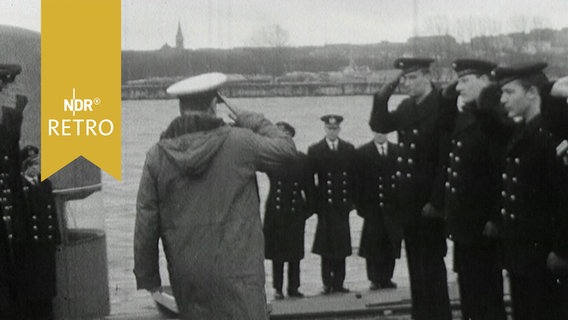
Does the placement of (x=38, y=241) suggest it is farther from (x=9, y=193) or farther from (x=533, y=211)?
(x=533, y=211)

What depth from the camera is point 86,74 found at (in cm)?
589

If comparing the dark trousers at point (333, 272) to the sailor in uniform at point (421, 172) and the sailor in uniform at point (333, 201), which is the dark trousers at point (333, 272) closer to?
the sailor in uniform at point (333, 201)

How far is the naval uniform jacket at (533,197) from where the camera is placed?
4605 mm

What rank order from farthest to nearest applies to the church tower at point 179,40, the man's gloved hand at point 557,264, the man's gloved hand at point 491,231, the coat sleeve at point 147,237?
the church tower at point 179,40
the man's gloved hand at point 491,231
the man's gloved hand at point 557,264
the coat sleeve at point 147,237

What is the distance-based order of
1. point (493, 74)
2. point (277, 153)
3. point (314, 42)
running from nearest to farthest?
point (277, 153) → point (493, 74) → point (314, 42)

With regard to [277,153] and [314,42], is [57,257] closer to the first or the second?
[314,42]

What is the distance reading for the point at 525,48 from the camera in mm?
5727

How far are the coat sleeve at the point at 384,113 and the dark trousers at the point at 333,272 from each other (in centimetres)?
147

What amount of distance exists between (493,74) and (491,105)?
182mm

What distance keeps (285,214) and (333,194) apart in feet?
1.16

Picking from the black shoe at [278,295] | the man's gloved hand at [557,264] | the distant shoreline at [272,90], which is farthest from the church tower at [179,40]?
the man's gloved hand at [557,264]

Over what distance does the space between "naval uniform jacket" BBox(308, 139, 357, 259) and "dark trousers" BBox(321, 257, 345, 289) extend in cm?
4

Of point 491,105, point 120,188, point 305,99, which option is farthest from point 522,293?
point 120,188

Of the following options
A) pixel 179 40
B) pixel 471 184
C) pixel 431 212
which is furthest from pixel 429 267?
pixel 179 40
